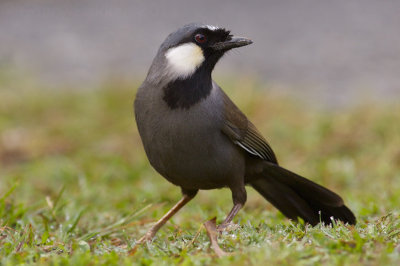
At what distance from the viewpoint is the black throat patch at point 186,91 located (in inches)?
184

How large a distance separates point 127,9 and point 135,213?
493 inches

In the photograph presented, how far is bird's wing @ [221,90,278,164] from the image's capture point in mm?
4934

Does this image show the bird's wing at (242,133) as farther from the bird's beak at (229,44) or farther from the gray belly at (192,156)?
the bird's beak at (229,44)

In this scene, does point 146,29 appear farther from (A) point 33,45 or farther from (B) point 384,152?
(B) point 384,152

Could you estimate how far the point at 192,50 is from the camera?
484cm

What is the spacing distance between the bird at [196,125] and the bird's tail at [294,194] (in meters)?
0.02

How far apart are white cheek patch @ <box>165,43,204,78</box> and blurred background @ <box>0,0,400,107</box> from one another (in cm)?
497

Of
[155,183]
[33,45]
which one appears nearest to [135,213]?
[155,183]

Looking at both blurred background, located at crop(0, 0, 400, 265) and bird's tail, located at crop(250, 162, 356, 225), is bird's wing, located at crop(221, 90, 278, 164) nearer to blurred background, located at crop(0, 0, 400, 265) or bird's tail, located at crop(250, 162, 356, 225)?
bird's tail, located at crop(250, 162, 356, 225)

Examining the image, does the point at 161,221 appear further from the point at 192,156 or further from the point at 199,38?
the point at 199,38

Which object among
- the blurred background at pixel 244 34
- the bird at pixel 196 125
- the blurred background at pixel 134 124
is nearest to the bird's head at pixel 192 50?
the bird at pixel 196 125

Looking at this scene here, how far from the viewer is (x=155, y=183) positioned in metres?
7.06

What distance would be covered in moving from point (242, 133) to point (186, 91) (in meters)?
0.62

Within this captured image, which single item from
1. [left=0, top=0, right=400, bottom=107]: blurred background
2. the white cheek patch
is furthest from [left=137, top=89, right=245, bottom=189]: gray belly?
[left=0, top=0, right=400, bottom=107]: blurred background
